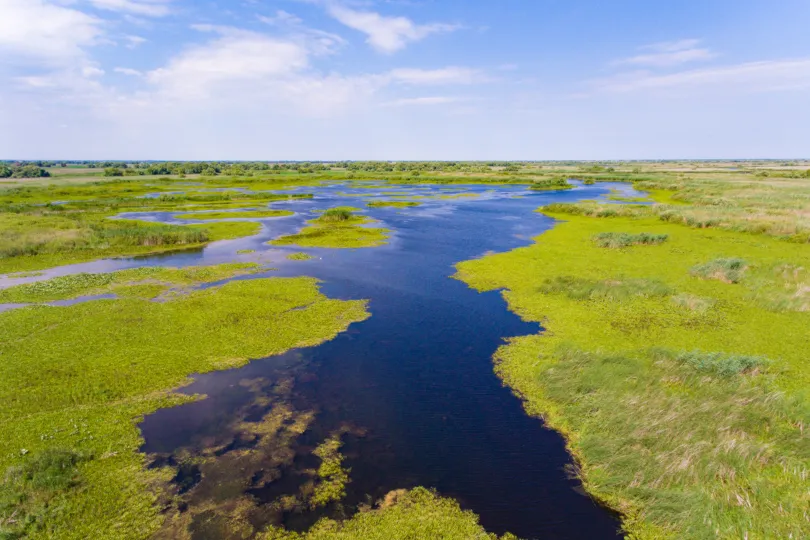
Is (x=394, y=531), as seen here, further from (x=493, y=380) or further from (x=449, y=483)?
(x=493, y=380)

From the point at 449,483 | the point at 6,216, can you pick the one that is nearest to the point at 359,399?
the point at 449,483

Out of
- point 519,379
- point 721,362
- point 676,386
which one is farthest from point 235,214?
point 721,362

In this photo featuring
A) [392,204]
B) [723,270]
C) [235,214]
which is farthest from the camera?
[392,204]

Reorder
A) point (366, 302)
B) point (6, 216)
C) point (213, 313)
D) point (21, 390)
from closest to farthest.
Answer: point (21, 390)
point (213, 313)
point (366, 302)
point (6, 216)

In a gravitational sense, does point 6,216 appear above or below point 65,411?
above

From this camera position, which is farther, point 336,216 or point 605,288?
point 336,216

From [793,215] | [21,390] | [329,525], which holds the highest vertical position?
[793,215]

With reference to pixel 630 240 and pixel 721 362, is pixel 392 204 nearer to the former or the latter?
pixel 630 240

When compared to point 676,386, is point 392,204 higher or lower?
higher

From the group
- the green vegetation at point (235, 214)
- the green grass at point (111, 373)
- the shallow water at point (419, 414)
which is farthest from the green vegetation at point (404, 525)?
the green vegetation at point (235, 214)
